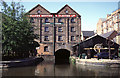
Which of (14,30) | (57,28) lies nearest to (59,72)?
(14,30)

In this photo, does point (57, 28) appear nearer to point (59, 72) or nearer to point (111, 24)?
point (59, 72)

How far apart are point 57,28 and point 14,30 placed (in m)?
15.9

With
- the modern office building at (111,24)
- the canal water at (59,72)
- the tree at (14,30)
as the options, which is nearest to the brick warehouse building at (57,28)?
the tree at (14,30)

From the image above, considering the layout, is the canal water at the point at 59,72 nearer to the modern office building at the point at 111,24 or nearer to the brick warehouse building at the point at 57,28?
the brick warehouse building at the point at 57,28

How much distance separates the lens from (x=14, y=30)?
21500 millimetres

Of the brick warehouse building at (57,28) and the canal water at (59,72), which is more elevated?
the brick warehouse building at (57,28)

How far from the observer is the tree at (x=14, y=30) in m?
21.1

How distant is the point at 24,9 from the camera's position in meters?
24.7

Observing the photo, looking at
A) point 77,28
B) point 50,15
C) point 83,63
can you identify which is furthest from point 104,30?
point 83,63

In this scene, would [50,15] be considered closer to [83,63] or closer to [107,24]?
[83,63]

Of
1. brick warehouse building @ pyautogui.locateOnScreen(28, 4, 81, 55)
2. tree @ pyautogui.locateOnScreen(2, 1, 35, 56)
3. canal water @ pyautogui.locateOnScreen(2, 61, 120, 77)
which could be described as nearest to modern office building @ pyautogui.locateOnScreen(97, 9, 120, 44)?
brick warehouse building @ pyautogui.locateOnScreen(28, 4, 81, 55)

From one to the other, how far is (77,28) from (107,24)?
2899cm

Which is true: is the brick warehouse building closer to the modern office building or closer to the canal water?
the modern office building

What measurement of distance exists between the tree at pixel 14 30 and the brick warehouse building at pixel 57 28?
10.4m
